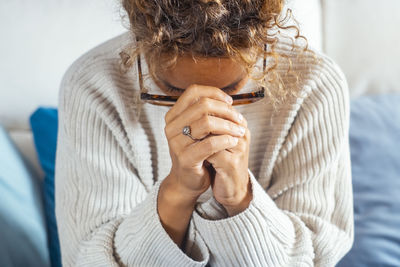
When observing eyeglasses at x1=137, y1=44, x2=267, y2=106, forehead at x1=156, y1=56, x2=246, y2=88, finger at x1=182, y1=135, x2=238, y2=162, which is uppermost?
forehead at x1=156, y1=56, x2=246, y2=88

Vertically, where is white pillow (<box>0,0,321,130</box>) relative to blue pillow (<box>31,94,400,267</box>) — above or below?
above

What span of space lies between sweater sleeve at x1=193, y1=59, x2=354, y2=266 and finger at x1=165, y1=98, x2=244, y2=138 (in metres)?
0.17

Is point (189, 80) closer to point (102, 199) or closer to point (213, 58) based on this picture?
point (213, 58)

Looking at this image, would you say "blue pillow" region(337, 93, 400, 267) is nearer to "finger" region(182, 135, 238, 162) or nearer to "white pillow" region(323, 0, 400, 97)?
"white pillow" region(323, 0, 400, 97)

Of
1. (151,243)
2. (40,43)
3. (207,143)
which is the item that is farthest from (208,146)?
(40,43)

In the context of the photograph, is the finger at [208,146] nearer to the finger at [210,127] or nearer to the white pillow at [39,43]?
the finger at [210,127]

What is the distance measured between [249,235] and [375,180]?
602mm

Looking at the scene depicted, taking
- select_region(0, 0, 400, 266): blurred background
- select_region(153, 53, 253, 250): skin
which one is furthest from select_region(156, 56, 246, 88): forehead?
select_region(0, 0, 400, 266): blurred background

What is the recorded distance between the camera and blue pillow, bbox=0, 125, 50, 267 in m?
1.10

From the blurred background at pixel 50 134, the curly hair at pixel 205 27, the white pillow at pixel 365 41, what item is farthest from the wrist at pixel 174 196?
the white pillow at pixel 365 41

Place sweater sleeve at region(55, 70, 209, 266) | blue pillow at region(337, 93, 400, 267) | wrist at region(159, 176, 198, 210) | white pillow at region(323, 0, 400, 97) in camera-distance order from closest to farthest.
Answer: wrist at region(159, 176, 198, 210) < sweater sleeve at region(55, 70, 209, 266) < blue pillow at region(337, 93, 400, 267) < white pillow at region(323, 0, 400, 97)

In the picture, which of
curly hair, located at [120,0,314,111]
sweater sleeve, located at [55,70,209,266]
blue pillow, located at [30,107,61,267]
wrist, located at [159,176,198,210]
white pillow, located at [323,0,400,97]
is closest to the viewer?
curly hair, located at [120,0,314,111]

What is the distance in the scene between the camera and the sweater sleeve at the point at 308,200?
2.59ft

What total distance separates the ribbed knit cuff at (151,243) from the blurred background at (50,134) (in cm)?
42
